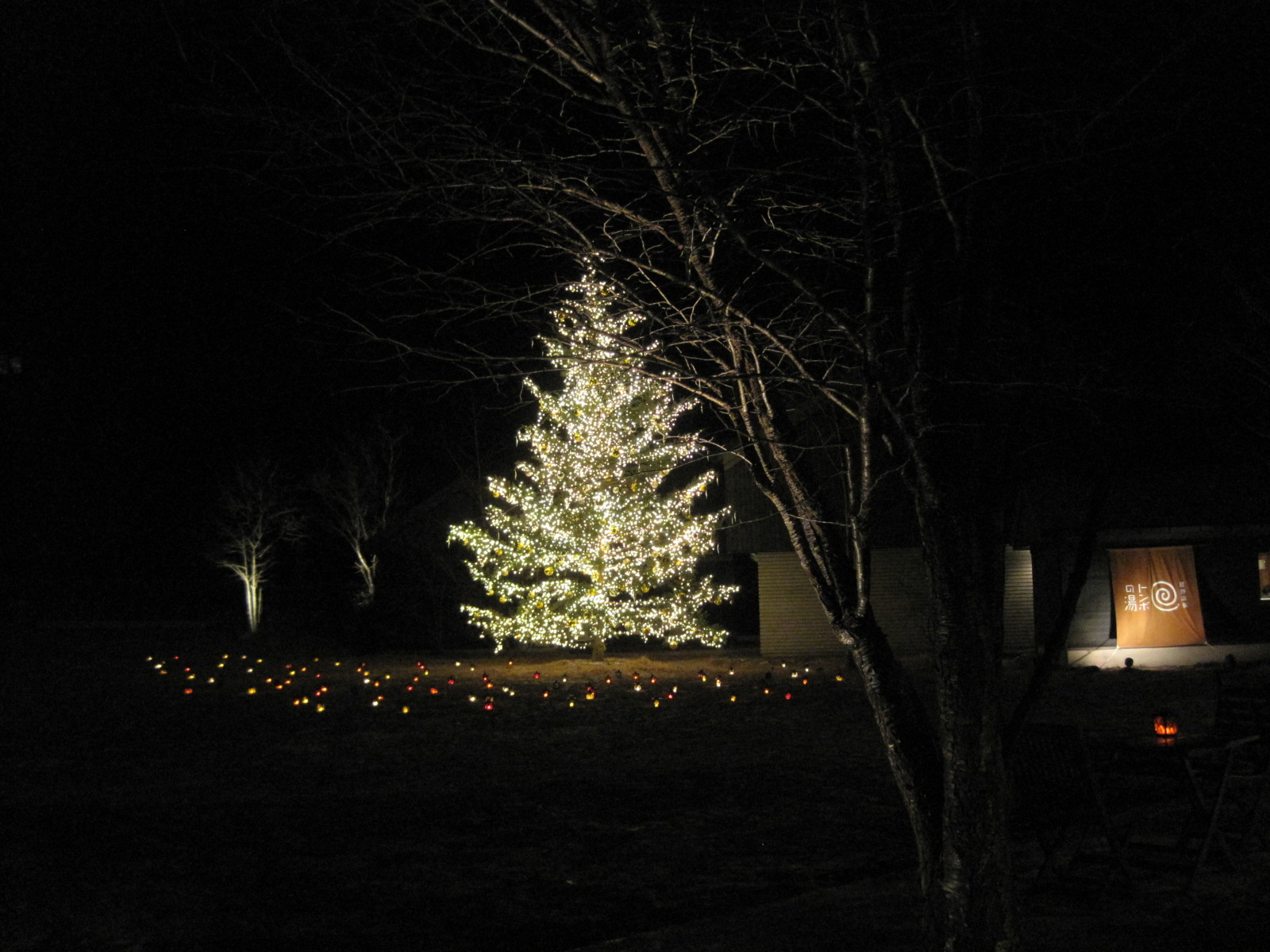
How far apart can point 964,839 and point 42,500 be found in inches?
1510

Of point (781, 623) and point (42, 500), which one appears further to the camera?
point (42, 500)

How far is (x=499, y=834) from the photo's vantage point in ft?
27.1

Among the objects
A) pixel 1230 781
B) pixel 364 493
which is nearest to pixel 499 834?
pixel 1230 781

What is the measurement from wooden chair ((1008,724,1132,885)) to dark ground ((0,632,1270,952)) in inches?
8.8

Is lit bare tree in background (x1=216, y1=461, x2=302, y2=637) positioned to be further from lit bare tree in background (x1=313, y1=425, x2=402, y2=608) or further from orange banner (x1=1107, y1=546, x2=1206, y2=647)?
orange banner (x1=1107, y1=546, x2=1206, y2=647)

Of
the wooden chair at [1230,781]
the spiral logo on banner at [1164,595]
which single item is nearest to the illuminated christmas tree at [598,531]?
the spiral logo on banner at [1164,595]

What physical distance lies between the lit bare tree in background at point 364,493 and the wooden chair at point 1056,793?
2348 cm

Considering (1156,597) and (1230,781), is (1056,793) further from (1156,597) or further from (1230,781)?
(1156,597)

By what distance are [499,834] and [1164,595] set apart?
50.7 ft

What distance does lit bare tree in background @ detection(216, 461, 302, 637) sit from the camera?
1201 inches

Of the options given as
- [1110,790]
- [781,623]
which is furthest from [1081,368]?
[781,623]

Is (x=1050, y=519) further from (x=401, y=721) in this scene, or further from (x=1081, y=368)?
(x=1081, y=368)

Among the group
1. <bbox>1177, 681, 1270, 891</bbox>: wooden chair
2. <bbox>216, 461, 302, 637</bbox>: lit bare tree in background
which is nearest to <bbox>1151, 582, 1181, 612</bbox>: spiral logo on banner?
<bbox>1177, 681, 1270, 891</bbox>: wooden chair

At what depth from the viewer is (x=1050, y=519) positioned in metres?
19.3
